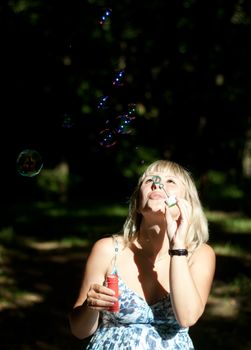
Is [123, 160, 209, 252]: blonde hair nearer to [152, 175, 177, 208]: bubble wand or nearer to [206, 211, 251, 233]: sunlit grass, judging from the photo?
[152, 175, 177, 208]: bubble wand

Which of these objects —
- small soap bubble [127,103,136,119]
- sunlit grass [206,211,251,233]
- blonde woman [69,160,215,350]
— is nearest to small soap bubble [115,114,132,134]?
small soap bubble [127,103,136,119]

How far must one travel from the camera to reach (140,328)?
96.3 inches

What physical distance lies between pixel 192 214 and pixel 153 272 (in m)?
0.31

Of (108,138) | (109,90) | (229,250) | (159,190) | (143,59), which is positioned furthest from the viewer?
(143,59)

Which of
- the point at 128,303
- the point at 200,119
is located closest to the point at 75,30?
the point at 200,119

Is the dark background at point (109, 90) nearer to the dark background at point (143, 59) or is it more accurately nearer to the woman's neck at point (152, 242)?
the dark background at point (143, 59)

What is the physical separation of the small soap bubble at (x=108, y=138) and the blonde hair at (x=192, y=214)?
1.32 m

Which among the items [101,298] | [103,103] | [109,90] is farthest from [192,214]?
[109,90]

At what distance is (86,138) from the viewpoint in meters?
16.2

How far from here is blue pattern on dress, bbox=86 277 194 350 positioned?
242cm

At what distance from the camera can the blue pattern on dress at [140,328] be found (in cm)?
242

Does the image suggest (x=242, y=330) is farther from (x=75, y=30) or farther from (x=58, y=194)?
(x=58, y=194)

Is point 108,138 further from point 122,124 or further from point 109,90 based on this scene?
point 109,90

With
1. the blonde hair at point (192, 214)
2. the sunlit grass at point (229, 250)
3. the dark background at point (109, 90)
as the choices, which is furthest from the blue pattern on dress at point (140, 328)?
the sunlit grass at point (229, 250)
